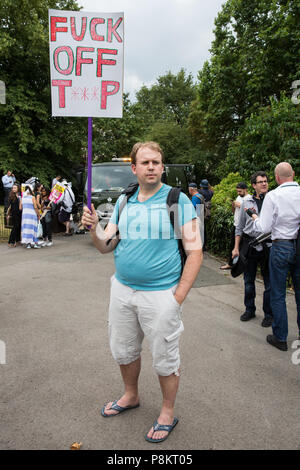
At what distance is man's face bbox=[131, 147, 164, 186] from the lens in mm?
2379

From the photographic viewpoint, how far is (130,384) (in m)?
2.77

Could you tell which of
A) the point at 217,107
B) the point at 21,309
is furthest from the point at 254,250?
the point at 217,107

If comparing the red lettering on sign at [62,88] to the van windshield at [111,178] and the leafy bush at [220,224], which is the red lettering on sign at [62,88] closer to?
the leafy bush at [220,224]

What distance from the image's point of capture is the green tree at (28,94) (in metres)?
19.5

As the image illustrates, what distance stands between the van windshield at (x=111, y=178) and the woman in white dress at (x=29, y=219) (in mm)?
1734

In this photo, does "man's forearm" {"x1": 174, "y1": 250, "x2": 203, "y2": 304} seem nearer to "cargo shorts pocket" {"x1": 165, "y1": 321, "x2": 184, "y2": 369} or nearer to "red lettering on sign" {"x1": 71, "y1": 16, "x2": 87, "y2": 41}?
"cargo shorts pocket" {"x1": 165, "y1": 321, "x2": 184, "y2": 369}

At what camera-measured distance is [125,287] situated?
2.48 meters

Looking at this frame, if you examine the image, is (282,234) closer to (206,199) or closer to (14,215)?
(206,199)

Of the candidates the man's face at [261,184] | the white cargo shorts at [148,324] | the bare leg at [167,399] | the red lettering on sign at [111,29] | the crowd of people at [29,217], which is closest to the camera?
the white cargo shorts at [148,324]

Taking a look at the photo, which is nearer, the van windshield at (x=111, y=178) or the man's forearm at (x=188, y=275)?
the man's forearm at (x=188, y=275)

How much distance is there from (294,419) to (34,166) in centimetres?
2126

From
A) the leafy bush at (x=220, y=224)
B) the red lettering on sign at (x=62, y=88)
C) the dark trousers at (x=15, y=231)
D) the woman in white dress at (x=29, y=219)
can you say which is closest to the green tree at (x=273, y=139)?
the leafy bush at (x=220, y=224)

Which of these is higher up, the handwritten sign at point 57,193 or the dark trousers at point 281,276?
the handwritten sign at point 57,193
